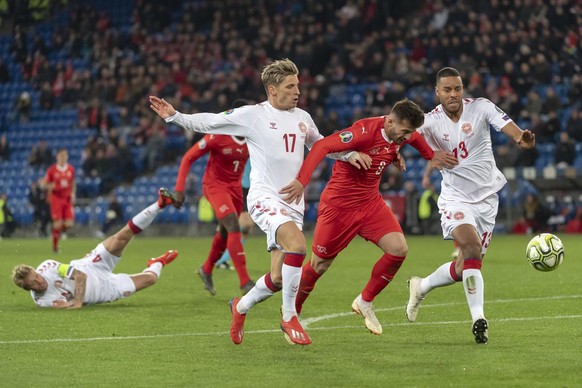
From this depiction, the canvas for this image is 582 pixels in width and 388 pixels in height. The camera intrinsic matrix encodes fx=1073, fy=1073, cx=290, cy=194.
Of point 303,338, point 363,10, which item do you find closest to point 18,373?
point 303,338

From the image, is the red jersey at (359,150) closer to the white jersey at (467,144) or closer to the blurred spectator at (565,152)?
the white jersey at (467,144)

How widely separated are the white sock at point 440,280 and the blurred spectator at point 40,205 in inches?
949

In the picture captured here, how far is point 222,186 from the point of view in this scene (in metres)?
13.9

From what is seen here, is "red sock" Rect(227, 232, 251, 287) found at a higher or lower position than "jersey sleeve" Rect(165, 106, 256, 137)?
lower

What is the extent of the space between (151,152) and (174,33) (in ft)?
21.6

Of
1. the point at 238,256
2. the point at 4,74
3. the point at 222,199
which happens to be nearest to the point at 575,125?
the point at 222,199

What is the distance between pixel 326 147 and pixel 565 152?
758 inches

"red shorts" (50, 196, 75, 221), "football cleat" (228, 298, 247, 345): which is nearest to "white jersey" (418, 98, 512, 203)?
"football cleat" (228, 298, 247, 345)

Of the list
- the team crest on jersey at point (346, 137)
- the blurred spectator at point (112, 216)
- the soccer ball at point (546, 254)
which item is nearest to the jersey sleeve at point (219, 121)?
the team crest on jersey at point (346, 137)

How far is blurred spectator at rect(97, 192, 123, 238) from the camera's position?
3139cm

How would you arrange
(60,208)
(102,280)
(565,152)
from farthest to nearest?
(565,152) → (60,208) → (102,280)

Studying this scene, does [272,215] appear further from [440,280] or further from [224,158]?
[224,158]

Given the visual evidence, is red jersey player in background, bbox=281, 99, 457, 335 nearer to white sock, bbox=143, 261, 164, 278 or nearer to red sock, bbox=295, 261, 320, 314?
red sock, bbox=295, 261, 320, 314

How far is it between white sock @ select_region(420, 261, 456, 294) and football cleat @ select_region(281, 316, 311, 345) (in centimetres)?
175
